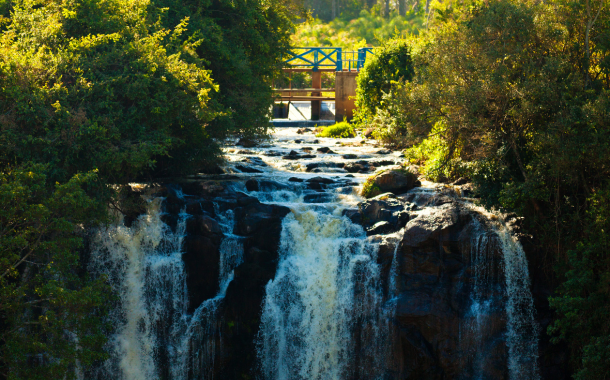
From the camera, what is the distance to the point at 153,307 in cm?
1741

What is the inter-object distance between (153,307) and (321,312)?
15.7 ft

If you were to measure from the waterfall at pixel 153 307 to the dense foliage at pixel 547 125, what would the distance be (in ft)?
25.7

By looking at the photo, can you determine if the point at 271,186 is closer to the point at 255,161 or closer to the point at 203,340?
the point at 255,161

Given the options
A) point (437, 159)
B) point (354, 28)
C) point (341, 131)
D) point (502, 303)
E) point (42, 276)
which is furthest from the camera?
point (354, 28)

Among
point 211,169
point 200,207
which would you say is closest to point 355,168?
point 211,169

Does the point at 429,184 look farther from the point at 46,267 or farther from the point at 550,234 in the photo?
the point at 46,267

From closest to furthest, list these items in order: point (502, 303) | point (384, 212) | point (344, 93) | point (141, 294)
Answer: point (502, 303), point (141, 294), point (384, 212), point (344, 93)

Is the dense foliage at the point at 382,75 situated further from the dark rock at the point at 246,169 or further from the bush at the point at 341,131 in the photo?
the dark rock at the point at 246,169

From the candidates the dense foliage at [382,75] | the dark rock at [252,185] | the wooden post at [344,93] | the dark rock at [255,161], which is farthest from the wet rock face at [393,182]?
the wooden post at [344,93]

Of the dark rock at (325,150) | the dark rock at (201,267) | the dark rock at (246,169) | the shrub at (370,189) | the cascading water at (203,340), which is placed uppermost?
the dark rock at (325,150)

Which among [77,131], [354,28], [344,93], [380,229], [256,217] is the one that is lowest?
[380,229]

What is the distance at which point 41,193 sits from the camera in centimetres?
Result: 1432

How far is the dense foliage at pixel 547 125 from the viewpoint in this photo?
15.3 m

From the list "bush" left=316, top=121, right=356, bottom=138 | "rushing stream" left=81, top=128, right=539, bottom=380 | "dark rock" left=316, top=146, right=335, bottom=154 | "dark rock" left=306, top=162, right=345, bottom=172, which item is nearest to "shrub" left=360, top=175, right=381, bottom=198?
"rushing stream" left=81, top=128, right=539, bottom=380
